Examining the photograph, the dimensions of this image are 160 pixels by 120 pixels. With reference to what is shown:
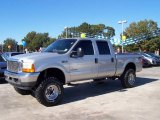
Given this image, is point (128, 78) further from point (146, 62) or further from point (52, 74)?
point (146, 62)

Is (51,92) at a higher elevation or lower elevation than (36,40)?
lower

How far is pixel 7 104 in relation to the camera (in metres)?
9.02

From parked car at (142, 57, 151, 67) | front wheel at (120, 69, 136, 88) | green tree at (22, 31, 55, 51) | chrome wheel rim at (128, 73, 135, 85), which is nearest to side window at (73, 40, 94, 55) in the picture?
front wheel at (120, 69, 136, 88)

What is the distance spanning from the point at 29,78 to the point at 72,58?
172 centimetres

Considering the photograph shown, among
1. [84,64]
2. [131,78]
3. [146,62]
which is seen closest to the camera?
[84,64]

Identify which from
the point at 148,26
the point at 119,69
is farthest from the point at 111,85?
the point at 148,26

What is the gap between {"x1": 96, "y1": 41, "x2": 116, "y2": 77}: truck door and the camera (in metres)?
10.5

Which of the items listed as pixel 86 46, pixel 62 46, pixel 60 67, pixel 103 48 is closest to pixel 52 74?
A: pixel 60 67

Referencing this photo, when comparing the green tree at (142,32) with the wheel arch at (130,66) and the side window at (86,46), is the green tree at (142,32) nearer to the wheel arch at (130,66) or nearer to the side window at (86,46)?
the wheel arch at (130,66)

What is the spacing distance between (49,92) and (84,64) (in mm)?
1683

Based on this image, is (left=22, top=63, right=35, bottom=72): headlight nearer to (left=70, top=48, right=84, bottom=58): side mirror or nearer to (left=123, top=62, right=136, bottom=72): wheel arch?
(left=70, top=48, right=84, bottom=58): side mirror

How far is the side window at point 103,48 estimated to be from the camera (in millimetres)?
10698

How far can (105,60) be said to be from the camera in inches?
420

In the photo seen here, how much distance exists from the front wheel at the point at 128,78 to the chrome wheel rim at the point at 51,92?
12.8 ft
